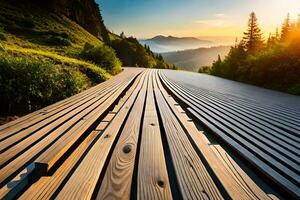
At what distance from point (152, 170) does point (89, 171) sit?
0.54 meters

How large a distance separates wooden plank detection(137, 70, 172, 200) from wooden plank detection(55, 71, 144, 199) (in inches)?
13.8

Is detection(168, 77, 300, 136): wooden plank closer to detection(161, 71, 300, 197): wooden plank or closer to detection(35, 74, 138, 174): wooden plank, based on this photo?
detection(161, 71, 300, 197): wooden plank

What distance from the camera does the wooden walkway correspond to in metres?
2.04

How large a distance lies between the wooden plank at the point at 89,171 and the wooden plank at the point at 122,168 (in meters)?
0.08

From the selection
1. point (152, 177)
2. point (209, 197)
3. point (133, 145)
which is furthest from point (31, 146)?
point (209, 197)

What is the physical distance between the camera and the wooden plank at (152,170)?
6.46 feet

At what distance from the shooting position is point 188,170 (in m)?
2.40

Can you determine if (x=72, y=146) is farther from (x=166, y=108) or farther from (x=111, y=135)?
(x=166, y=108)

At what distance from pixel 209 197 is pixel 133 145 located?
127cm

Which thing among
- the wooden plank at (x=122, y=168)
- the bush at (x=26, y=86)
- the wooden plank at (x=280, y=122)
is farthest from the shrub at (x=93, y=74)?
the wooden plank at (x=122, y=168)

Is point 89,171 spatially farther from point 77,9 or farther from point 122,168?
point 77,9

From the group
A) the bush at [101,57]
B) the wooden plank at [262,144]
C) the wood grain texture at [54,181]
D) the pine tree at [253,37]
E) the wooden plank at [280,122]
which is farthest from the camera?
the pine tree at [253,37]

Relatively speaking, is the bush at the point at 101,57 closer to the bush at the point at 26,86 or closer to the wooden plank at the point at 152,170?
the bush at the point at 26,86

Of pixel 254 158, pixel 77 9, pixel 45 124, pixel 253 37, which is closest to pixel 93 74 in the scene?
pixel 45 124
